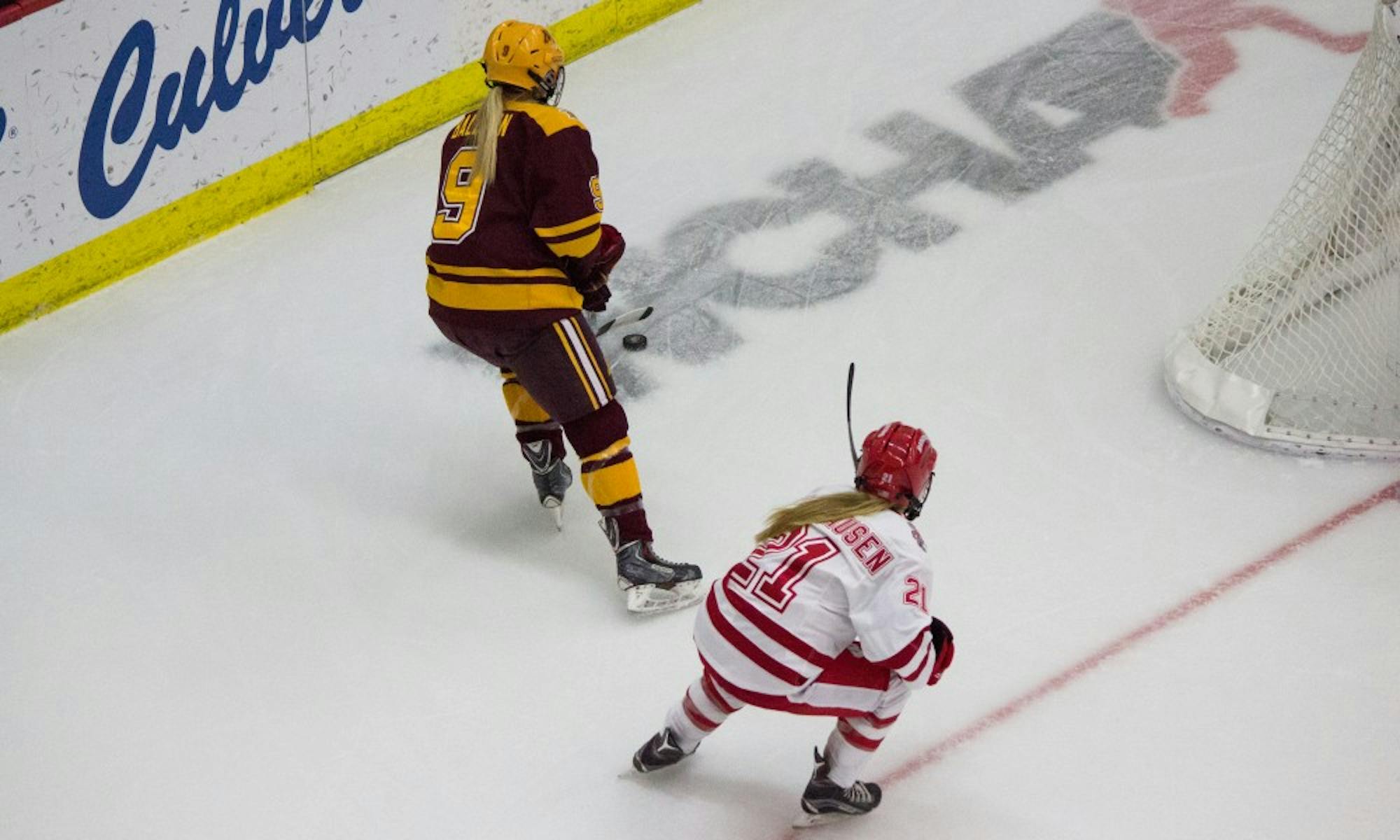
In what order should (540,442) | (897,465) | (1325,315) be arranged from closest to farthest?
(897,465), (540,442), (1325,315)

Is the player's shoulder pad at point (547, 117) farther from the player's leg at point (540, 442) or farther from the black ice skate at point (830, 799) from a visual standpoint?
the black ice skate at point (830, 799)

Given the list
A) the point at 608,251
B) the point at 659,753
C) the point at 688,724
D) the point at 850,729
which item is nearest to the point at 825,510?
the point at 850,729

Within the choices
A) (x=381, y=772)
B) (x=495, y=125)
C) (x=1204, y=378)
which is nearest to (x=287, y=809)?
(x=381, y=772)

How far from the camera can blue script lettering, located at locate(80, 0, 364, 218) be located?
4.47m

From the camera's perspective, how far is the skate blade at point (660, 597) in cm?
370

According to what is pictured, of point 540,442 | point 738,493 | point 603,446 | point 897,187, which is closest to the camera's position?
point 603,446

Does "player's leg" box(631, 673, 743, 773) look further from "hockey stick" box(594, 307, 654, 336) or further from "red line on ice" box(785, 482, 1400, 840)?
"hockey stick" box(594, 307, 654, 336)

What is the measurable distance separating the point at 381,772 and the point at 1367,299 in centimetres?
226

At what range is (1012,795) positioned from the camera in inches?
133

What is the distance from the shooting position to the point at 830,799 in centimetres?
324

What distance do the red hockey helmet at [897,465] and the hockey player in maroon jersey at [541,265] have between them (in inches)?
30.5

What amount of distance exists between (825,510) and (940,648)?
0.28 m

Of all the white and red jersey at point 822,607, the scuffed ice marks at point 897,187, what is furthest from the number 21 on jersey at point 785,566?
the scuffed ice marks at point 897,187

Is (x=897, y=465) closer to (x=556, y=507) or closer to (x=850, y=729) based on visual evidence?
(x=850, y=729)
